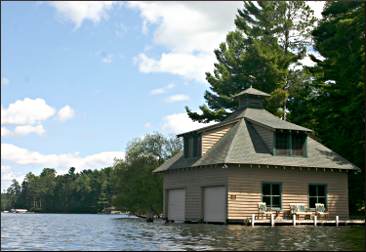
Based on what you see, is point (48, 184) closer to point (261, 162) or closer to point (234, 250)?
point (261, 162)

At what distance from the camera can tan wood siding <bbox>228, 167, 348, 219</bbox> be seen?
39406mm

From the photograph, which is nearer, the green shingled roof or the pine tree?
the green shingled roof

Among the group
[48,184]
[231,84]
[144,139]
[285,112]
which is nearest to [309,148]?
[285,112]

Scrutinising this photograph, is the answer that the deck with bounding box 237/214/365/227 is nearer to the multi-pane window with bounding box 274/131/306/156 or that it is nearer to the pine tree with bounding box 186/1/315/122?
the multi-pane window with bounding box 274/131/306/156

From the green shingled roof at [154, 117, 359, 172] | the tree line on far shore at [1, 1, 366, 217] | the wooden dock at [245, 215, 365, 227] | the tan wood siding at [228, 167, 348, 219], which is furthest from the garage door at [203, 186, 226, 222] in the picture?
the tree line on far shore at [1, 1, 366, 217]

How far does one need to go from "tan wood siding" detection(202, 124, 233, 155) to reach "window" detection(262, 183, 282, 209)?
5.55 m

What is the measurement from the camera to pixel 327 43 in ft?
178

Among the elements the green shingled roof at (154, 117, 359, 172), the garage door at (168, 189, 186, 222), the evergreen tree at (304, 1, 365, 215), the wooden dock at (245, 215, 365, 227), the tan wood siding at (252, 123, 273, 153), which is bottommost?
the wooden dock at (245, 215, 365, 227)

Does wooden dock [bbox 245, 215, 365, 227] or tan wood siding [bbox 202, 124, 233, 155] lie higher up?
tan wood siding [bbox 202, 124, 233, 155]

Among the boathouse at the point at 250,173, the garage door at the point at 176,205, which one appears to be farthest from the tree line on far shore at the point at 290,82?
the garage door at the point at 176,205

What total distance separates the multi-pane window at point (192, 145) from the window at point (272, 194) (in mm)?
6027

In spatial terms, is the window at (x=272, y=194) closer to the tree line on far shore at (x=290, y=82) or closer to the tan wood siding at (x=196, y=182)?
the tan wood siding at (x=196, y=182)

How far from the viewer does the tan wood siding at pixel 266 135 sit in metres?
42.2

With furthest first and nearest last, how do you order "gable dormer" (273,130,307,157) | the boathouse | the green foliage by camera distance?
the green foliage
"gable dormer" (273,130,307,157)
the boathouse
